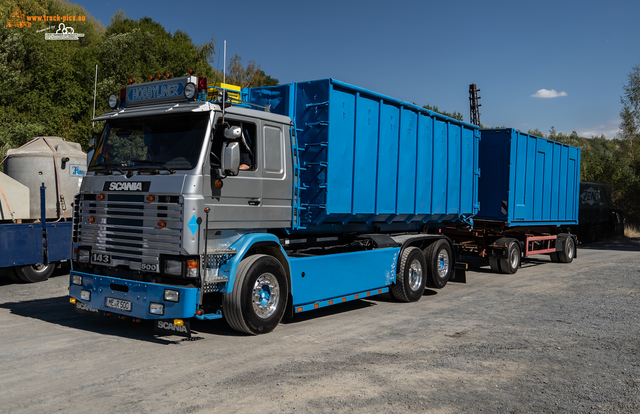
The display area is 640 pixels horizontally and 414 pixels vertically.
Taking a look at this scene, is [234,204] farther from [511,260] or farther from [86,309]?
[511,260]

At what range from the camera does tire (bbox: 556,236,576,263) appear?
680 inches

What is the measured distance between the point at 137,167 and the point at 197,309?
1967mm

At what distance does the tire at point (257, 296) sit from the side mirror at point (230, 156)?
1.28 meters

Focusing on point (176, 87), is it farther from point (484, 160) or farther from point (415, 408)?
point (484, 160)

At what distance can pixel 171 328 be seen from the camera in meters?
6.22

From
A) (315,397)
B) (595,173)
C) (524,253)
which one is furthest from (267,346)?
(595,173)

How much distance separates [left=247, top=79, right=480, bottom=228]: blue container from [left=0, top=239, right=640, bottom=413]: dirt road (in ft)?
6.13

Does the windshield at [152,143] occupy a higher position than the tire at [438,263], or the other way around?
→ the windshield at [152,143]

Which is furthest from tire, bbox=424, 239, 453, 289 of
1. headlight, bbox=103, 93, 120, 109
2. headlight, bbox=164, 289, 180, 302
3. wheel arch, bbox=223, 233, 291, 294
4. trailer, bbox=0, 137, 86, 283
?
trailer, bbox=0, 137, 86, 283

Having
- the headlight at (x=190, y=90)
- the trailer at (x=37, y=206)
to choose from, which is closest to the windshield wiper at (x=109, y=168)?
the headlight at (x=190, y=90)

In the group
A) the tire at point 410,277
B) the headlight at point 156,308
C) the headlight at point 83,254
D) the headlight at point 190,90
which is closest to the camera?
the headlight at point 156,308

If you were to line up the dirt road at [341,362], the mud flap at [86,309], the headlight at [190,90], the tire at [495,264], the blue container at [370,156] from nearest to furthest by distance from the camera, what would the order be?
the dirt road at [341,362], the headlight at [190,90], the mud flap at [86,309], the blue container at [370,156], the tire at [495,264]

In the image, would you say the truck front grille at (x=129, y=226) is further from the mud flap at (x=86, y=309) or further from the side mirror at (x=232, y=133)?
the side mirror at (x=232, y=133)

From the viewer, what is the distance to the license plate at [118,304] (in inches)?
253
